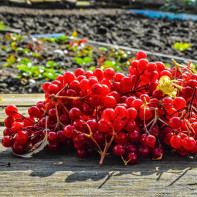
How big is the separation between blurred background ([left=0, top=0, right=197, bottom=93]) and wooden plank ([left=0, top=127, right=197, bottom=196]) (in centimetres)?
185

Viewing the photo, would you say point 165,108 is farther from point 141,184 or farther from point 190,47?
point 190,47

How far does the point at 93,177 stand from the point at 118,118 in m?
0.19

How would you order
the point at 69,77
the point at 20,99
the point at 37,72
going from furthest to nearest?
the point at 37,72, the point at 20,99, the point at 69,77

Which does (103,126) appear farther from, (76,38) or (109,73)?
(76,38)

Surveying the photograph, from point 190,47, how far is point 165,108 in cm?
318

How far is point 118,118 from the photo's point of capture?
98cm

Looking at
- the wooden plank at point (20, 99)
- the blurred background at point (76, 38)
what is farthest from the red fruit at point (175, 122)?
the blurred background at point (76, 38)

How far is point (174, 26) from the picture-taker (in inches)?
213

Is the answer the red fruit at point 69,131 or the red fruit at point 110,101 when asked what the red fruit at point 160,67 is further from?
the red fruit at point 69,131

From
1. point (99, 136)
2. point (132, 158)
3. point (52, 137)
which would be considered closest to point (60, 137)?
point (52, 137)

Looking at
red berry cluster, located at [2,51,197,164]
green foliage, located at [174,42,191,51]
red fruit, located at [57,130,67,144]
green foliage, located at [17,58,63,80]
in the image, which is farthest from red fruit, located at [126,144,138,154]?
green foliage, located at [174,42,191,51]

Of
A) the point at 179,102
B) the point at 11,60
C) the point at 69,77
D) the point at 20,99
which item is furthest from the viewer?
the point at 11,60

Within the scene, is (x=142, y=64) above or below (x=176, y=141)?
above

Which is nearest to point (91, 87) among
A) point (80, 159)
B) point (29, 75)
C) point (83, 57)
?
point (80, 159)
